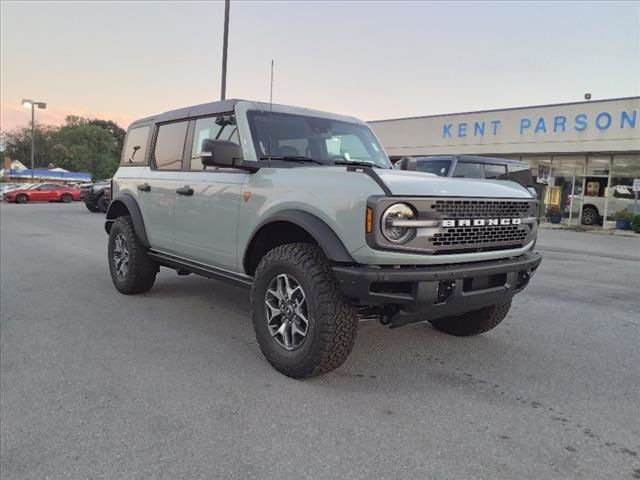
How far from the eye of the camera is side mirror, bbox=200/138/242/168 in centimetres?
374

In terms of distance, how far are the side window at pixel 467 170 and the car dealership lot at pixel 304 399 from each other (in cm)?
606

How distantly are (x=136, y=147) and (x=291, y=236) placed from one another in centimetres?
301

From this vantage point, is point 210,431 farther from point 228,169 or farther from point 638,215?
point 638,215

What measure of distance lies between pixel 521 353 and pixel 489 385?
33.4 inches

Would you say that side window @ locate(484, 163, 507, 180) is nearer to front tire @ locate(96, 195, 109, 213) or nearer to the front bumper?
the front bumper

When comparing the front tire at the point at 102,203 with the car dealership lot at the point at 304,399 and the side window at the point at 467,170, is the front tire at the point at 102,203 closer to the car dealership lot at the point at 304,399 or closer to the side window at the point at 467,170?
the side window at the point at 467,170

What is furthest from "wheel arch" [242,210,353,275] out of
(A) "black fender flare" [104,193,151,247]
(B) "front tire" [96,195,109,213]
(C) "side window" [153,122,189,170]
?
(B) "front tire" [96,195,109,213]

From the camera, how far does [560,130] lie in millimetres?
20734

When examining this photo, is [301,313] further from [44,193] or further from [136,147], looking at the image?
[44,193]

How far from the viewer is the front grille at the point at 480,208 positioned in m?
3.21

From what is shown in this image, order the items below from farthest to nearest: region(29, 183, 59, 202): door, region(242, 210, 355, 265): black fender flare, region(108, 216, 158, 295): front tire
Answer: region(29, 183, 59, 202): door
region(108, 216, 158, 295): front tire
region(242, 210, 355, 265): black fender flare

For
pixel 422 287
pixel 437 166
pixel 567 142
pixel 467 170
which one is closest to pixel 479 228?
pixel 422 287

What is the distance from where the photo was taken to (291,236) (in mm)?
3873

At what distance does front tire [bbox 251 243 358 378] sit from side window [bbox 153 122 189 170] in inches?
76.3
